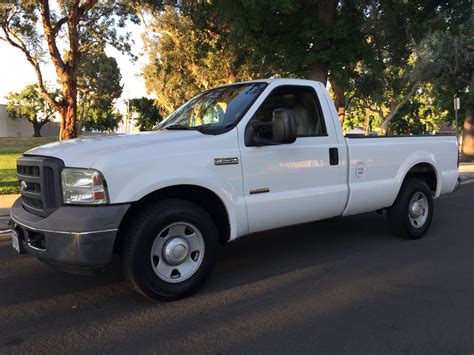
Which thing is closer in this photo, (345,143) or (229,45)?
(345,143)

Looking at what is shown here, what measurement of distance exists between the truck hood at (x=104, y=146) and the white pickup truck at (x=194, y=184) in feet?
0.04

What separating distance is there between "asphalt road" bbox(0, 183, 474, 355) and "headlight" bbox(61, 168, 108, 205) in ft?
3.29

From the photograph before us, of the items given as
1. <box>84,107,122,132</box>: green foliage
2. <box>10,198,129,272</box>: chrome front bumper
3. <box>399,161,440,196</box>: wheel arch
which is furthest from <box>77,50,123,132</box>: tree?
<box>10,198,129,272</box>: chrome front bumper

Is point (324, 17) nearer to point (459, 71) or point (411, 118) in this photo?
point (459, 71)

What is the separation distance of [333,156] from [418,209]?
6.72ft

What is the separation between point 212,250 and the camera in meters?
4.39

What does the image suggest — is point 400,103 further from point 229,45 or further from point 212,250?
point 212,250

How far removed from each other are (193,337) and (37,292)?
186 cm

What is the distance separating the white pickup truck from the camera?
12.4 ft

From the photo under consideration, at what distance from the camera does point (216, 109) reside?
200 inches

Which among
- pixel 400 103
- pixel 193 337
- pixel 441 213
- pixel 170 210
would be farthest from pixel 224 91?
pixel 400 103

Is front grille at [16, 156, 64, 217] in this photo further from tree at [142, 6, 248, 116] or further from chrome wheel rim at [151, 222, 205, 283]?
tree at [142, 6, 248, 116]

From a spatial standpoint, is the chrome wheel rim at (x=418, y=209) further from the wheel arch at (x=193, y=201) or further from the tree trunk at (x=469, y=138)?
the tree trunk at (x=469, y=138)

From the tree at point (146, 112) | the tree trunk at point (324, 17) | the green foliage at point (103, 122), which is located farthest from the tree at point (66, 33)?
the green foliage at point (103, 122)
